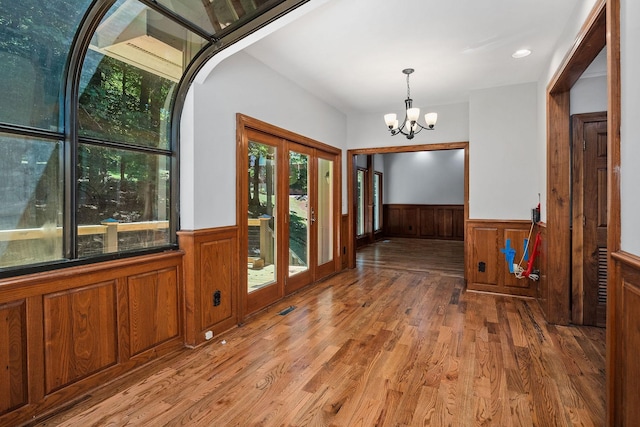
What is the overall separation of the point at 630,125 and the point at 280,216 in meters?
3.16

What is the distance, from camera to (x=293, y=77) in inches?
156

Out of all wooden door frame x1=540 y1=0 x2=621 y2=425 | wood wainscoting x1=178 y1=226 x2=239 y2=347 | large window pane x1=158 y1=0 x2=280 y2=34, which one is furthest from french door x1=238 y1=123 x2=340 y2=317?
wooden door frame x1=540 y1=0 x2=621 y2=425

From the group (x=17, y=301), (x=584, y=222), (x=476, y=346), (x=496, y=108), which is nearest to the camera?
(x=17, y=301)

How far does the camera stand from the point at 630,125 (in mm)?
1405

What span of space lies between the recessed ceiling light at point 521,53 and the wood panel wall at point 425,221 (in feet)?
21.5

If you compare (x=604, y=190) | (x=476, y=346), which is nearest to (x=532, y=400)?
(x=476, y=346)

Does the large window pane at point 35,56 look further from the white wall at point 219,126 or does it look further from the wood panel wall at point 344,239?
the wood panel wall at point 344,239

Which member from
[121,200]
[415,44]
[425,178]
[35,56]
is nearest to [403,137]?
[415,44]

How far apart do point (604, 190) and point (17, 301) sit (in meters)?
4.50

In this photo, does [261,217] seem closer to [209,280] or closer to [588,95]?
[209,280]

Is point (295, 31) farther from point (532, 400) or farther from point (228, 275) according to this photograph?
point (532, 400)

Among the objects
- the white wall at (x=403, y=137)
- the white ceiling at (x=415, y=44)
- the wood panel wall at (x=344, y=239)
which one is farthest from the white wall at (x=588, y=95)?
the wood panel wall at (x=344, y=239)

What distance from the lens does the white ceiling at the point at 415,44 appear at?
256cm

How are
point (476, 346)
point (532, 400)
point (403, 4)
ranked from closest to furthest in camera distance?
point (532, 400) → point (403, 4) → point (476, 346)
